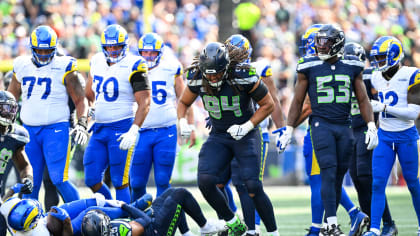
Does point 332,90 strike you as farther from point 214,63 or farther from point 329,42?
point 214,63

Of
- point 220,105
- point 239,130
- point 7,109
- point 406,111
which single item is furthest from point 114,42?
point 406,111

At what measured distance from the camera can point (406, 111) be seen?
24.9 ft

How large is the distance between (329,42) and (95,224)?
9.30 ft

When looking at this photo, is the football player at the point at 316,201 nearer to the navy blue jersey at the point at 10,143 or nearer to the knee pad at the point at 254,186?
the knee pad at the point at 254,186

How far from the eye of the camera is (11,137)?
6.61 metres

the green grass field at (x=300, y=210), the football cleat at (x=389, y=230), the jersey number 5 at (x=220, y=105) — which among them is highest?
the jersey number 5 at (x=220, y=105)

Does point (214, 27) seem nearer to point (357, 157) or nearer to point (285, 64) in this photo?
point (285, 64)

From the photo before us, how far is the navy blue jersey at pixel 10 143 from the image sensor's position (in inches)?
259

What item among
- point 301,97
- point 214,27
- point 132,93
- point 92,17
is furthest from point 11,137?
point 214,27

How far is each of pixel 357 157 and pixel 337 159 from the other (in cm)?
115

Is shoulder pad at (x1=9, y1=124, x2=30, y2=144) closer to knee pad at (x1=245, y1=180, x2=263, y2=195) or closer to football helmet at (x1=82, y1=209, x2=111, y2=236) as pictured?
football helmet at (x1=82, y1=209, x2=111, y2=236)

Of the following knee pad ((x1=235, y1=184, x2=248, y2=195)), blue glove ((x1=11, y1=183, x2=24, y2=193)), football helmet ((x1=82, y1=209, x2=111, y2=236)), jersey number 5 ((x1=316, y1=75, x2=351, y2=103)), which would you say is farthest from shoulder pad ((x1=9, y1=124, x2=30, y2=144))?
jersey number 5 ((x1=316, y1=75, x2=351, y2=103))

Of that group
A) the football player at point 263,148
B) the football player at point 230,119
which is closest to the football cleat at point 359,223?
the football player at point 263,148

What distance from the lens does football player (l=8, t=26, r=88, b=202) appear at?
7.65 m
